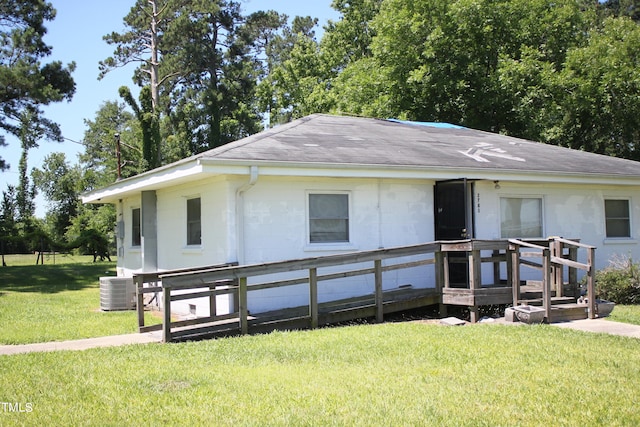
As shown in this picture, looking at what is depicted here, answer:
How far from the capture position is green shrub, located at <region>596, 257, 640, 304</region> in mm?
12820

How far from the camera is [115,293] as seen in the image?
1366 cm

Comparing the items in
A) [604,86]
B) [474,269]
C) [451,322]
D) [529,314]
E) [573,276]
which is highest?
[604,86]

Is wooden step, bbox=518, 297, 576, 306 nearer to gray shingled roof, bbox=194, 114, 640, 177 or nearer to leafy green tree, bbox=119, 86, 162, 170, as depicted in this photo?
gray shingled roof, bbox=194, 114, 640, 177

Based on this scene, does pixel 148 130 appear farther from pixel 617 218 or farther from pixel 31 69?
pixel 617 218

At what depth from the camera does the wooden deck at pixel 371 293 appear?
31.3ft

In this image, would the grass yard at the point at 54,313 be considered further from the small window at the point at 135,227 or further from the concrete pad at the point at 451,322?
the concrete pad at the point at 451,322

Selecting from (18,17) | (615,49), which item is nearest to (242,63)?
(18,17)

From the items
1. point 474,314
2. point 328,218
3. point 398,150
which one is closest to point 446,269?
point 474,314

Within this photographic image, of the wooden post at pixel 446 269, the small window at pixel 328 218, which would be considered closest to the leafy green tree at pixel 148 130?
the small window at pixel 328 218

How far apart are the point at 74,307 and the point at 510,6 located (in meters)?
21.1

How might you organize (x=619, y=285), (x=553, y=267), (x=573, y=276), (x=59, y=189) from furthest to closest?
(x=59, y=189) → (x=619, y=285) → (x=553, y=267) → (x=573, y=276)

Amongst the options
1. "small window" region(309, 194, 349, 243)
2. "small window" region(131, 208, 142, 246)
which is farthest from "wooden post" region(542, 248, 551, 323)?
"small window" region(131, 208, 142, 246)

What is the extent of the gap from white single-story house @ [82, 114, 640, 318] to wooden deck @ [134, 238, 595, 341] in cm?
77

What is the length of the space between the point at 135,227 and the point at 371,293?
7.68m
